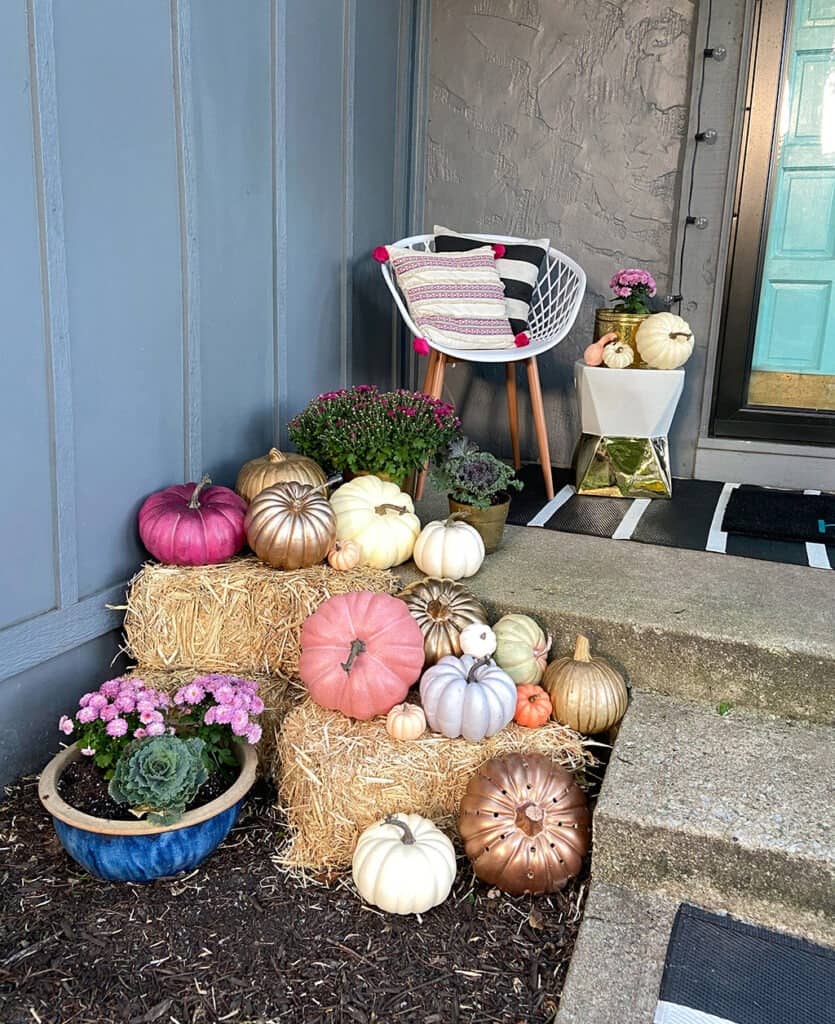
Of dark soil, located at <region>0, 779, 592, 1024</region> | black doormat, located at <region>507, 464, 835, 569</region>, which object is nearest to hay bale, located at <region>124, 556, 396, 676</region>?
dark soil, located at <region>0, 779, 592, 1024</region>

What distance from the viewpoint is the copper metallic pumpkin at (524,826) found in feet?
5.54

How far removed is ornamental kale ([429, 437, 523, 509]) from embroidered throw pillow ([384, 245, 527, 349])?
705 mm

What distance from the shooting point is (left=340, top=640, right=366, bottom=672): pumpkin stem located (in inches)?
74.2

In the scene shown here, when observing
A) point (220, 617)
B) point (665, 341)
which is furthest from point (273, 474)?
point (665, 341)

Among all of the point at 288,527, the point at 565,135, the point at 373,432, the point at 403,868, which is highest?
the point at 565,135

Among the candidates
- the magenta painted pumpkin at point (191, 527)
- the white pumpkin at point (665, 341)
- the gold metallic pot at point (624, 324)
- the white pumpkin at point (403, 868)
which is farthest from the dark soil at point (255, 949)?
the gold metallic pot at point (624, 324)

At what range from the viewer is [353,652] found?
1887 mm

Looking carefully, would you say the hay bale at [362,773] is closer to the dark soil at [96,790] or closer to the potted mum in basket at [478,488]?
the dark soil at [96,790]

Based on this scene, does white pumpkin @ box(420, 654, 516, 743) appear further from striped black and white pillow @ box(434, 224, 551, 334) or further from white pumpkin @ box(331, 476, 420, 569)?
striped black and white pillow @ box(434, 224, 551, 334)

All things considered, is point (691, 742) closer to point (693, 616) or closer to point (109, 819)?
point (693, 616)

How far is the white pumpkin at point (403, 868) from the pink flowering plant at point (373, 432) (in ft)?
3.79

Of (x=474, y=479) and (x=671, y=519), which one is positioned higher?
(x=474, y=479)

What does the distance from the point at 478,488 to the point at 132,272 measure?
107 cm

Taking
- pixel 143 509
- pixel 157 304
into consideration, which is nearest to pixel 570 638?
pixel 143 509
